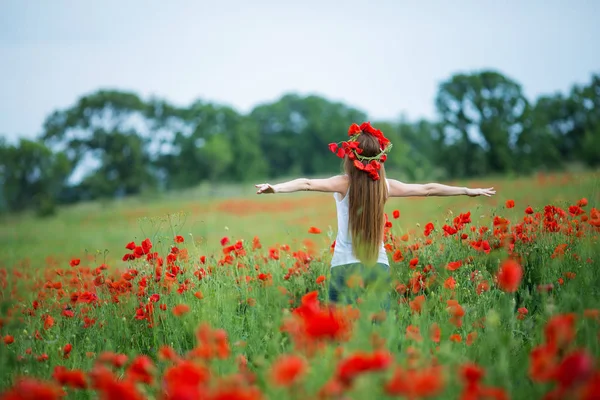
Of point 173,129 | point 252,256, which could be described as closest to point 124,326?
point 252,256

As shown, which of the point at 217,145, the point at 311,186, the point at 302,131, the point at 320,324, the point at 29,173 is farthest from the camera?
the point at 302,131

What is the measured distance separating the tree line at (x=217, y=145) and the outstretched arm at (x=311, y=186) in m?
22.8

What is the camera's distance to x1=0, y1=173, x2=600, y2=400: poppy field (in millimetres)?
1529

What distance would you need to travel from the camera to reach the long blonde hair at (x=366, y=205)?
12.3 ft

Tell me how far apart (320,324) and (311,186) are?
239cm

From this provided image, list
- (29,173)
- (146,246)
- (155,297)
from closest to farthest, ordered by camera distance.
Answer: (155,297), (146,246), (29,173)

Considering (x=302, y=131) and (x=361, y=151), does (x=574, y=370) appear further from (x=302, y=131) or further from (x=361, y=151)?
(x=302, y=131)

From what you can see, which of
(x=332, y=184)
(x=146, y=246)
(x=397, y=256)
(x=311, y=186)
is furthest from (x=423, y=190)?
(x=146, y=246)

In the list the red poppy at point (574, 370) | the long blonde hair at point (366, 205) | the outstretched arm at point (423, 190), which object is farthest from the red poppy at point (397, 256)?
the red poppy at point (574, 370)

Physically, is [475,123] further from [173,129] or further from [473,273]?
[473,273]

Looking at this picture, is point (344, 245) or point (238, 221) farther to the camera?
point (238, 221)

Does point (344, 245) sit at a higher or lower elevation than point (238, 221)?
higher

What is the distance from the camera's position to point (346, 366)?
4.67ft

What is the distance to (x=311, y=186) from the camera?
12.7ft
